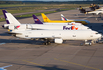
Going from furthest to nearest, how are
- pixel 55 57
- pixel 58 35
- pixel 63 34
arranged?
pixel 58 35, pixel 63 34, pixel 55 57

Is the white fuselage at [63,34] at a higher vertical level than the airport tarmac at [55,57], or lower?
higher

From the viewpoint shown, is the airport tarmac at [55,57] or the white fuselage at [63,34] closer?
the airport tarmac at [55,57]

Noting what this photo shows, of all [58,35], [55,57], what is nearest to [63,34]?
[58,35]

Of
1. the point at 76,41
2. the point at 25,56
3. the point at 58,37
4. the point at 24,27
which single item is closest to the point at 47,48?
the point at 58,37

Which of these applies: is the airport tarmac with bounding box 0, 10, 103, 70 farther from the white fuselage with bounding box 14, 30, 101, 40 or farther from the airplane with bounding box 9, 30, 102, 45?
the white fuselage with bounding box 14, 30, 101, 40

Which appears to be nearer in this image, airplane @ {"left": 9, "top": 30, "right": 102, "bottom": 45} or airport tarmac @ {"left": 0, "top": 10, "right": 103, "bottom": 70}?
airport tarmac @ {"left": 0, "top": 10, "right": 103, "bottom": 70}

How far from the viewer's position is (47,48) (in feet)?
137

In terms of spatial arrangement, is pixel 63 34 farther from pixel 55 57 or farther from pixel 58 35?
pixel 55 57

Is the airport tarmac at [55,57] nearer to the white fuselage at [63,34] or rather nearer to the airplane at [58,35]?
the airplane at [58,35]

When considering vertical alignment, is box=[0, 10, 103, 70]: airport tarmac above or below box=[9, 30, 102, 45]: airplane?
below

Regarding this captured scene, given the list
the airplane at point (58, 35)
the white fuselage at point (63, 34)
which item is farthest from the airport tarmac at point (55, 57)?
the white fuselage at point (63, 34)

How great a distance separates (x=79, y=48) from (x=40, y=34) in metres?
10.5

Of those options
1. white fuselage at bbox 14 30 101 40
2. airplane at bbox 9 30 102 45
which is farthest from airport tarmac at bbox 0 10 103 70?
white fuselage at bbox 14 30 101 40

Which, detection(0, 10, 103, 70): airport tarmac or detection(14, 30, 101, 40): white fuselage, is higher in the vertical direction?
detection(14, 30, 101, 40): white fuselage
